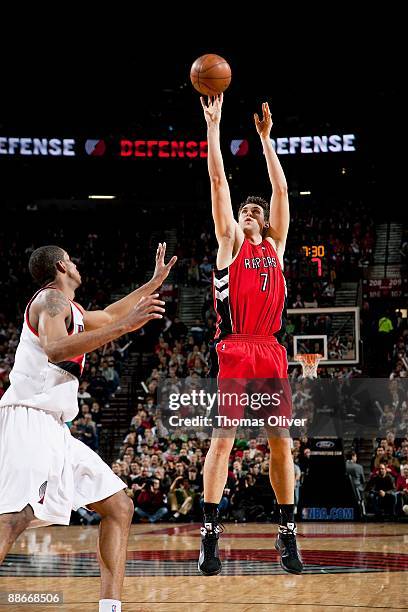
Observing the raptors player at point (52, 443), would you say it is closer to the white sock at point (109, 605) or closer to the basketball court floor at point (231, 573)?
the white sock at point (109, 605)

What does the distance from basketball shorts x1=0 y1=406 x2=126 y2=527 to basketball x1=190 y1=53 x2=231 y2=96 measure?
267cm

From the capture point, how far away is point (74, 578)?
943 centimetres

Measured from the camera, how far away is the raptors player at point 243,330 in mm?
6605

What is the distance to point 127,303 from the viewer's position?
6535 millimetres

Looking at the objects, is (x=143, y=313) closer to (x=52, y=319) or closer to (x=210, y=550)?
(x=52, y=319)

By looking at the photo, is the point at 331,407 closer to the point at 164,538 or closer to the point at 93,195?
the point at 164,538

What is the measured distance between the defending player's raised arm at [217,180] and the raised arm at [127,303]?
57 cm

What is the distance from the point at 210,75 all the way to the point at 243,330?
1900 mm

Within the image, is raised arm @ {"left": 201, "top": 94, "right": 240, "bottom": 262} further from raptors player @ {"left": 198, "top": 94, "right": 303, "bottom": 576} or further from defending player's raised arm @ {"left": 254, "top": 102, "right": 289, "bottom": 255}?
defending player's raised arm @ {"left": 254, "top": 102, "right": 289, "bottom": 255}

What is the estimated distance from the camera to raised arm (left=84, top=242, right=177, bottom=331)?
585 cm

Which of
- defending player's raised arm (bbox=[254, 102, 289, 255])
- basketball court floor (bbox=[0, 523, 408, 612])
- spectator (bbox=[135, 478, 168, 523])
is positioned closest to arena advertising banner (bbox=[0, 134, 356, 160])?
spectator (bbox=[135, 478, 168, 523])

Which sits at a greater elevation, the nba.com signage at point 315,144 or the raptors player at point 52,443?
the nba.com signage at point 315,144

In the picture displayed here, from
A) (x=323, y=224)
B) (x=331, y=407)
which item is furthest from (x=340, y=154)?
(x=331, y=407)

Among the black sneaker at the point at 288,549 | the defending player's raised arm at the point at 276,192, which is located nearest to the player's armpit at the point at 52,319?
the defending player's raised arm at the point at 276,192
